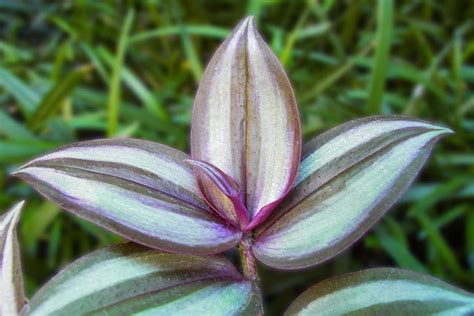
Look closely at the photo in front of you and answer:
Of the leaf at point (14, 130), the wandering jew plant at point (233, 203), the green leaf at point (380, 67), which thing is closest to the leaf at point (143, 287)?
the wandering jew plant at point (233, 203)

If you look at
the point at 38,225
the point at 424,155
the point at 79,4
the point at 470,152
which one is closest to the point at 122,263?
the point at 424,155

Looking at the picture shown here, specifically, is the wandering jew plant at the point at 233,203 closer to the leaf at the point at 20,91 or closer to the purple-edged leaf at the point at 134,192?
the purple-edged leaf at the point at 134,192

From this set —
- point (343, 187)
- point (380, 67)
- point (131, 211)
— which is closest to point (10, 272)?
point (131, 211)

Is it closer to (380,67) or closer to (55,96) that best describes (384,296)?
(380,67)

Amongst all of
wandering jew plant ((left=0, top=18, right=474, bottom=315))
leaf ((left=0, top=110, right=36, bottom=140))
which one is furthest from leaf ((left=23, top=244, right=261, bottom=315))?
leaf ((left=0, top=110, right=36, bottom=140))

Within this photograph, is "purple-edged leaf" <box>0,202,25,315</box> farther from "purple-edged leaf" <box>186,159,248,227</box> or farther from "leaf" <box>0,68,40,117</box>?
"leaf" <box>0,68,40,117</box>

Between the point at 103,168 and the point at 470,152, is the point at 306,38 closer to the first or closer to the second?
the point at 470,152

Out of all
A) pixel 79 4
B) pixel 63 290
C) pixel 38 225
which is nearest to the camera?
pixel 63 290
